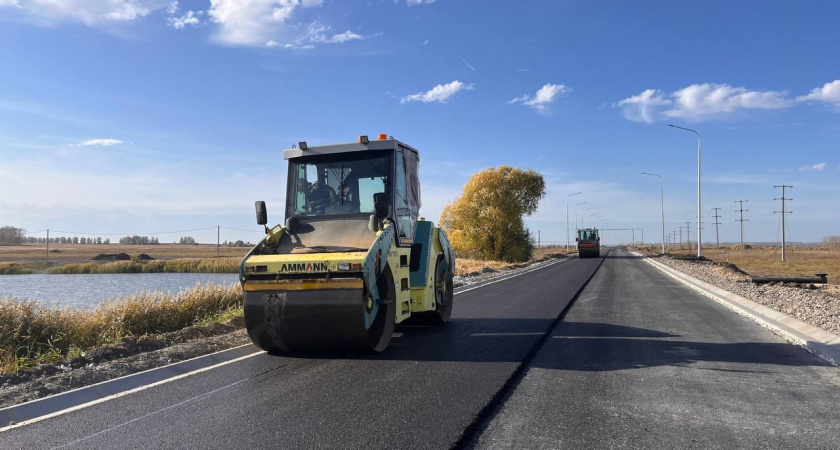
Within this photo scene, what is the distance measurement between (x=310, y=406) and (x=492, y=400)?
1.62m

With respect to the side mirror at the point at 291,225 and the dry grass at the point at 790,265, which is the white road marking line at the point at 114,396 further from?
the dry grass at the point at 790,265

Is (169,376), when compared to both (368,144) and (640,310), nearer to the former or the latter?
→ (368,144)

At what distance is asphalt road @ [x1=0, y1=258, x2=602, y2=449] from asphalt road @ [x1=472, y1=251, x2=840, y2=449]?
45 cm

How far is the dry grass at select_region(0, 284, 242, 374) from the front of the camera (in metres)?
7.62

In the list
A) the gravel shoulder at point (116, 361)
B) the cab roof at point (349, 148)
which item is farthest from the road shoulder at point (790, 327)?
the gravel shoulder at point (116, 361)

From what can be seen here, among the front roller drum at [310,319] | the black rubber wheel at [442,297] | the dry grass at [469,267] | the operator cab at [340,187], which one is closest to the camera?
the front roller drum at [310,319]

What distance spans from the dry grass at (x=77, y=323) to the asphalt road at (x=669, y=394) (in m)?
5.85

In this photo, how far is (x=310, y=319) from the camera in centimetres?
650

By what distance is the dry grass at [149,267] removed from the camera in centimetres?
3325

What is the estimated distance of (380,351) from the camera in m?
7.17

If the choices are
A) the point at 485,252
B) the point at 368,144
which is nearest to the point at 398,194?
the point at 368,144

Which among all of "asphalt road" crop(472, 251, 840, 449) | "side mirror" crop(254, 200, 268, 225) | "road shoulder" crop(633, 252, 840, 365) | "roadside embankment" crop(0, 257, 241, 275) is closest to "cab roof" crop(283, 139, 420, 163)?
"side mirror" crop(254, 200, 268, 225)

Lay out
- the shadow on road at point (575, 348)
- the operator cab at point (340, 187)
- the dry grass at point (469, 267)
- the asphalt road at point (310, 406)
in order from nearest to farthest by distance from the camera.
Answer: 1. the asphalt road at point (310, 406)
2. the shadow on road at point (575, 348)
3. the operator cab at point (340, 187)
4. the dry grass at point (469, 267)

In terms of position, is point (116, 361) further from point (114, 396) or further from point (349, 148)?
point (349, 148)
